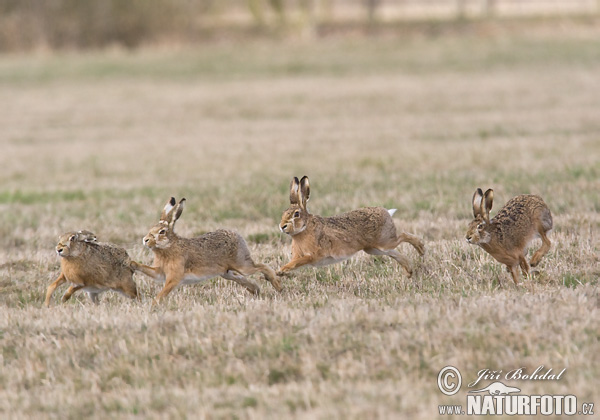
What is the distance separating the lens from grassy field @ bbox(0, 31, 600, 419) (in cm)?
615

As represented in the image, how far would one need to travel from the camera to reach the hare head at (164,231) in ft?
26.0

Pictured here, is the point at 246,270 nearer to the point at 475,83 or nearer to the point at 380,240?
the point at 380,240

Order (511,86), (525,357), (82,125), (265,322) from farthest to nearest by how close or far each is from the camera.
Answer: (511,86), (82,125), (265,322), (525,357)

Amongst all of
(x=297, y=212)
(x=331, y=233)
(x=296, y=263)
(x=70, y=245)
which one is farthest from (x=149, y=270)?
(x=331, y=233)

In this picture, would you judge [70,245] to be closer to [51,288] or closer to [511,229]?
[51,288]

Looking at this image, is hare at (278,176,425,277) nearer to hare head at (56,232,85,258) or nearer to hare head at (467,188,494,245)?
hare head at (467,188,494,245)

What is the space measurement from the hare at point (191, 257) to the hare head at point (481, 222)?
1.82 m

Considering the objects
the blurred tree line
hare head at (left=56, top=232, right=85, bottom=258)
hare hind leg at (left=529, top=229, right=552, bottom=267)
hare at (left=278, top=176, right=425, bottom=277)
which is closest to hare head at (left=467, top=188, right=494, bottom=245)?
hare hind leg at (left=529, top=229, right=552, bottom=267)

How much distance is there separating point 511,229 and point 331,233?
5.31ft

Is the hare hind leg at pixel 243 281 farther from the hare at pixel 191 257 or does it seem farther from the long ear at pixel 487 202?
the long ear at pixel 487 202

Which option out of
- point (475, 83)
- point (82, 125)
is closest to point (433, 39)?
point (475, 83)

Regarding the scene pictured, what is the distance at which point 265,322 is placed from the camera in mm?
7031

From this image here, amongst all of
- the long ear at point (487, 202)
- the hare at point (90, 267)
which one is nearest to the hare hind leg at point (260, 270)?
the hare at point (90, 267)

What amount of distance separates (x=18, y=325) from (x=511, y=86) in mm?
27191
